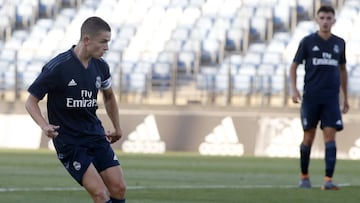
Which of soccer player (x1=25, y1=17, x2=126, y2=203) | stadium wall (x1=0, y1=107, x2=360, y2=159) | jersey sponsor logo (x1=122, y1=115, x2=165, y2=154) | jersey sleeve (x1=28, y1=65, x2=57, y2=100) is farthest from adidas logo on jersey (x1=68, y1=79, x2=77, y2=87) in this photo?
jersey sponsor logo (x1=122, y1=115, x2=165, y2=154)

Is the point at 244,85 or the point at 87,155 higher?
the point at 87,155

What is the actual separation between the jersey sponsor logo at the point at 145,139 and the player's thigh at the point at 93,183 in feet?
54.3

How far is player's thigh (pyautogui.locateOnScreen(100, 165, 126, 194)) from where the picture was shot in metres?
8.55

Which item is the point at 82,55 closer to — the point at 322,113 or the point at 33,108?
the point at 33,108

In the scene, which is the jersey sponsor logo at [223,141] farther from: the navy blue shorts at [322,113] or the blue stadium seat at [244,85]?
the navy blue shorts at [322,113]

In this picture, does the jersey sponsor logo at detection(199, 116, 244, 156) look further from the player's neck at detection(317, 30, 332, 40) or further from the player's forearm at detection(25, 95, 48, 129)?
the player's forearm at detection(25, 95, 48, 129)

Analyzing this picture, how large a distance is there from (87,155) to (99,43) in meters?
0.84

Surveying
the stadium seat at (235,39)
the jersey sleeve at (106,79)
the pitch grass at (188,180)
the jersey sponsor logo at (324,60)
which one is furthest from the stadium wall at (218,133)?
the jersey sleeve at (106,79)

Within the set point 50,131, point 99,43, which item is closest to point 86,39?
point 99,43

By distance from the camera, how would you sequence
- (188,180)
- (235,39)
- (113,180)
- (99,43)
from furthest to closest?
(235,39), (188,180), (113,180), (99,43)

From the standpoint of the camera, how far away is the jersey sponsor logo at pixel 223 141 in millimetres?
24328

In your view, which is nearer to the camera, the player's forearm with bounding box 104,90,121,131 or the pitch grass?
the player's forearm with bounding box 104,90,121,131

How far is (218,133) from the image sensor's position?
2447cm

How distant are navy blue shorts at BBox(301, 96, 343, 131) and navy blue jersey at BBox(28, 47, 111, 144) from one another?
17.8ft
